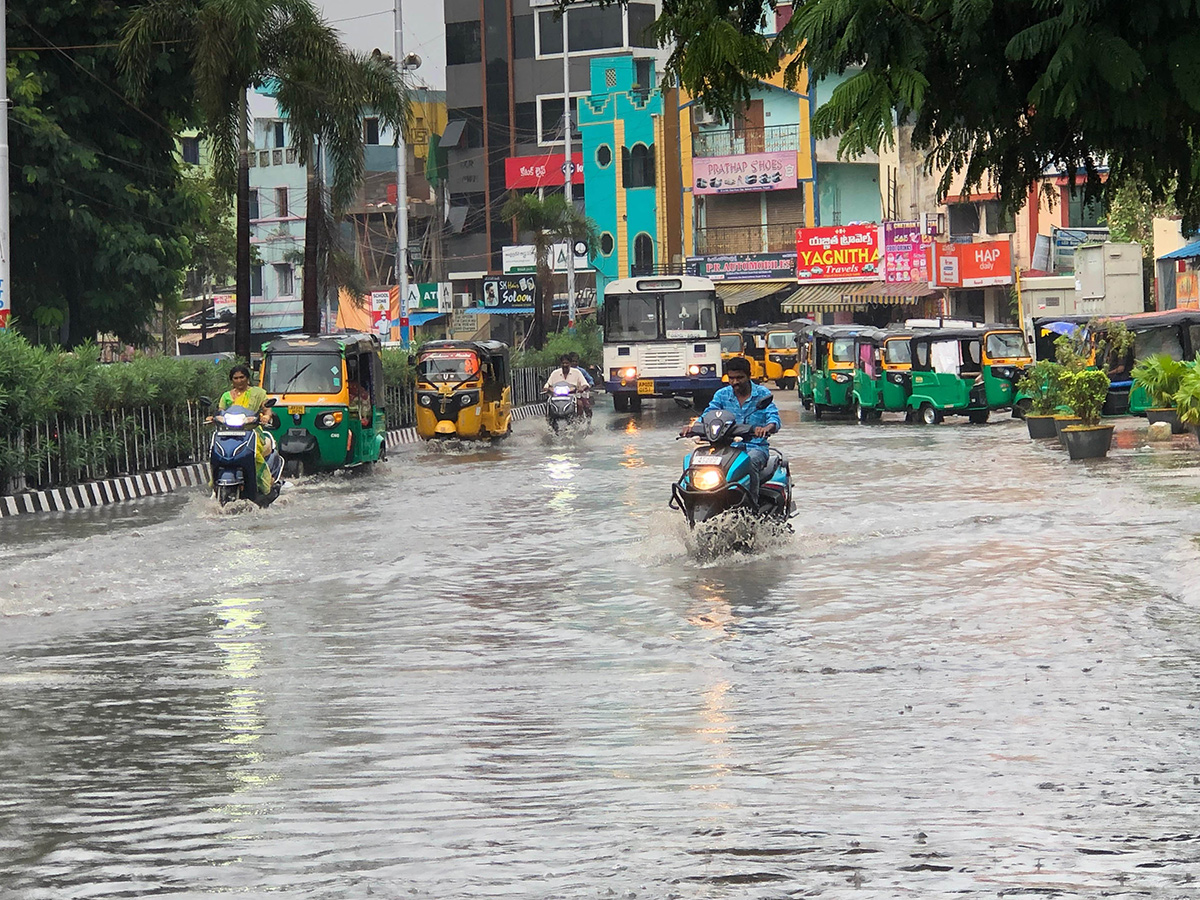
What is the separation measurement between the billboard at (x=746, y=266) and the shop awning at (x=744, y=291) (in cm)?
34

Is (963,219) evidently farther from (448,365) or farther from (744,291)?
(448,365)

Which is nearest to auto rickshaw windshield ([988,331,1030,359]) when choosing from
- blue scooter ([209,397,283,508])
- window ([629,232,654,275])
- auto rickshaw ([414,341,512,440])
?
auto rickshaw ([414,341,512,440])

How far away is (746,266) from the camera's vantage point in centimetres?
7231

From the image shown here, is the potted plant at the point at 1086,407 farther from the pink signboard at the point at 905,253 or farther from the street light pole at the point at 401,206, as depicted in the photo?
the pink signboard at the point at 905,253

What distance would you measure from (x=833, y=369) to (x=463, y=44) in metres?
49.7

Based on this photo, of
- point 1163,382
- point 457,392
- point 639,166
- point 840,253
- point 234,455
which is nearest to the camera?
point 234,455

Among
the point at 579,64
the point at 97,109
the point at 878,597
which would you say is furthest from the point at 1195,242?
the point at 579,64

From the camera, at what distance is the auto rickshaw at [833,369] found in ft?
136

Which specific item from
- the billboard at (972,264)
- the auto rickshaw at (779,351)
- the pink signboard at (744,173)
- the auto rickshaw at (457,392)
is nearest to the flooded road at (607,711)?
the auto rickshaw at (457,392)

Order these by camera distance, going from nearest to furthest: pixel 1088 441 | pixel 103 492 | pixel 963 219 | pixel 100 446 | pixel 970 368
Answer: pixel 103 492 < pixel 100 446 < pixel 1088 441 < pixel 970 368 < pixel 963 219

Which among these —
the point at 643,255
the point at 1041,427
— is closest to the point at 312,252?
the point at 1041,427

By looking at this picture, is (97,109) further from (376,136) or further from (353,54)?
(376,136)

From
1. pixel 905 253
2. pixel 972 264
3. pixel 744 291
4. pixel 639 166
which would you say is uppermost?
pixel 639 166

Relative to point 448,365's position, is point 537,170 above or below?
above
